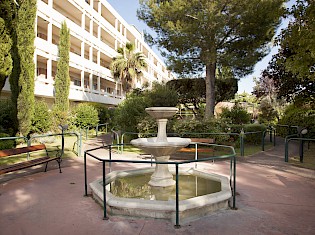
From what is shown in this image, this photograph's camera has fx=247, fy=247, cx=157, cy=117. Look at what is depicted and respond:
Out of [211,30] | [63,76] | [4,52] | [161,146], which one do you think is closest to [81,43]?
[63,76]

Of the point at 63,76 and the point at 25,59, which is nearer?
the point at 25,59

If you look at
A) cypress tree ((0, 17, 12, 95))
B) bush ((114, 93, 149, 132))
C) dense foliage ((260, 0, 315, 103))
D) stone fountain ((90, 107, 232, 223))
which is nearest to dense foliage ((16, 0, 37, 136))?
cypress tree ((0, 17, 12, 95))

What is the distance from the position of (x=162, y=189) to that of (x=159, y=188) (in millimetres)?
80

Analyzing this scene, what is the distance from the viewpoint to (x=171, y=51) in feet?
53.5

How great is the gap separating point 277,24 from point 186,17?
5606 mm

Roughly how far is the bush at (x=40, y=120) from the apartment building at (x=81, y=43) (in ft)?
11.3

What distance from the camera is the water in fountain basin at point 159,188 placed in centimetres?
516

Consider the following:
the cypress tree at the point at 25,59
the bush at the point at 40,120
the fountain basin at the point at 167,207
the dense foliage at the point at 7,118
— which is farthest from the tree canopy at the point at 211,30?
the fountain basin at the point at 167,207

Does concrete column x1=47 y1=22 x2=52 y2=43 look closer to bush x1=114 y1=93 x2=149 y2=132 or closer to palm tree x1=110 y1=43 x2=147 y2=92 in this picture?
palm tree x1=110 y1=43 x2=147 y2=92

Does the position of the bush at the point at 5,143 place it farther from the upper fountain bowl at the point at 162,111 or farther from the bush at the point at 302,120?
the bush at the point at 302,120

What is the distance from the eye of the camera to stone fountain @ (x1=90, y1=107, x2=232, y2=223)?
3955mm

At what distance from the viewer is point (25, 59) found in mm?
13867

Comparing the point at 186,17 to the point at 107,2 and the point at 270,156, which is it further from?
the point at 107,2

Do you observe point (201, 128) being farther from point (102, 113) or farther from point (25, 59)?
point (102, 113)
